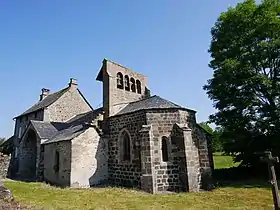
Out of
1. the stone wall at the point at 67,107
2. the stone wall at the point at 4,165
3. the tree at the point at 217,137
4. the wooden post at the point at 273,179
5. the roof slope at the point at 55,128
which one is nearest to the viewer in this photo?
the wooden post at the point at 273,179

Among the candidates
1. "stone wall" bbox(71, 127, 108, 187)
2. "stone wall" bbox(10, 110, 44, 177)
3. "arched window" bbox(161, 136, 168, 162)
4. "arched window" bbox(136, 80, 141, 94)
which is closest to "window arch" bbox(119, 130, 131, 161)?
"stone wall" bbox(71, 127, 108, 187)

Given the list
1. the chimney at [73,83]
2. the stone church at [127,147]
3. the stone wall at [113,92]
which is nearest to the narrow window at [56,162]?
the stone church at [127,147]

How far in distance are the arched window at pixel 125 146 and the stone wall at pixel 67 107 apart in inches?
507

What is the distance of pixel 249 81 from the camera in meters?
17.3

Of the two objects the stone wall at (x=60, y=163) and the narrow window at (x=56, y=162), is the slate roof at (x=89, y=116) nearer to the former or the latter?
the stone wall at (x=60, y=163)

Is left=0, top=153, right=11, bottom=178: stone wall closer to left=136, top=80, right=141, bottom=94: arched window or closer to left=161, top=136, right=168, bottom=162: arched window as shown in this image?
left=136, top=80, right=141, bottom=94: arched window

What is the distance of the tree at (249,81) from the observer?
56.4ft

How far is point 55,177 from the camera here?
17.3 meters

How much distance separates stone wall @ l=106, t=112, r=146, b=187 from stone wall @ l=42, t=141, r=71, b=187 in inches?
123

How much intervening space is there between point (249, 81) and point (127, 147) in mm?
10712

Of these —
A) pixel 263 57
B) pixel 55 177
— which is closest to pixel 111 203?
pixel 55 177

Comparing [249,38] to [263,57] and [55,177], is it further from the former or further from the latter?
[55,177]

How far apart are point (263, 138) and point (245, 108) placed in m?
2.75

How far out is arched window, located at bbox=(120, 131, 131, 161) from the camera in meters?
16.5
